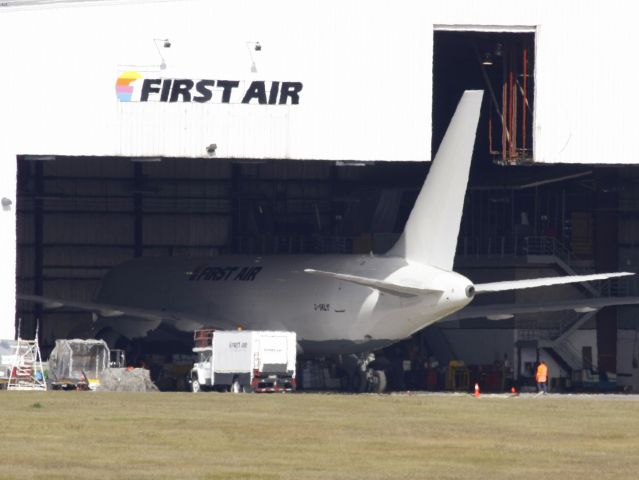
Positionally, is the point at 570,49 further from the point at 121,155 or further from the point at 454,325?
the point at 454,325

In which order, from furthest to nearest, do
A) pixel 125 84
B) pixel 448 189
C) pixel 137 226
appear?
pixel 137 226 < pixel 125 84 < pixel 448 189

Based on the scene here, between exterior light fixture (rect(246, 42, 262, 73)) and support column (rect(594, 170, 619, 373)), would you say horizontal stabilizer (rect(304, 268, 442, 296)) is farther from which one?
support column (rect(594, 170, 619, 373))

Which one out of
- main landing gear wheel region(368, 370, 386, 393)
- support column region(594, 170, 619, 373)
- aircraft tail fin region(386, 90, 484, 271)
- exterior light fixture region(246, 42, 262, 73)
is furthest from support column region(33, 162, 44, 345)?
aircraft tail fin region(386, 90, 484, 271)

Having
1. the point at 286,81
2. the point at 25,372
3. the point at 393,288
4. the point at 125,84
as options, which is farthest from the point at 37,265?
the point at 393,288

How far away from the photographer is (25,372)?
51.0m

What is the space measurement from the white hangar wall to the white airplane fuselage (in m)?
5.03

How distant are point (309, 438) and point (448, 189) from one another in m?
19.9

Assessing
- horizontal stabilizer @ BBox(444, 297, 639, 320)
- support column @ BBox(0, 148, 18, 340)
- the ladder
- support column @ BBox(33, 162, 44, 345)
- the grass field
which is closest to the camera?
the grass field

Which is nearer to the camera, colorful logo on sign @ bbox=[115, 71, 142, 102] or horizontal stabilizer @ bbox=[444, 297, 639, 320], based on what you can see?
colorful logo on sign @ bbox=[115, 71, 142, 102]

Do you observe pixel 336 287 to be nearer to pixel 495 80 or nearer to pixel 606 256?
pixel 495 80

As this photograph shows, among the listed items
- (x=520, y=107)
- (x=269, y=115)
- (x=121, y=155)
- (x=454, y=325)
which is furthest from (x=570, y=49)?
(x=454, y=325)

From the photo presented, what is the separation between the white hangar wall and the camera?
164 ft

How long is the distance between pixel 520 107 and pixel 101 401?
22449mm

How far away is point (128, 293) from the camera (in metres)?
67.4
